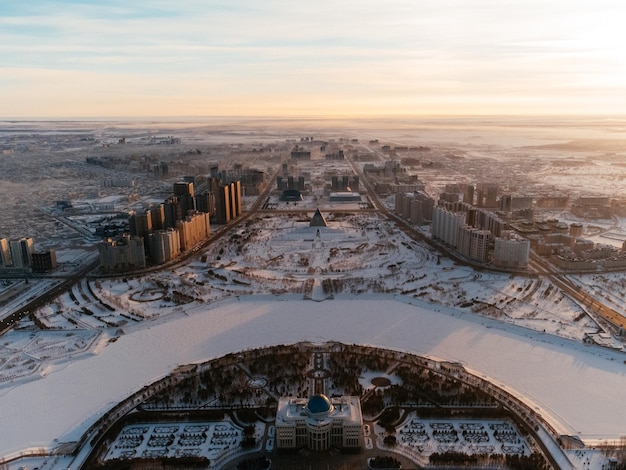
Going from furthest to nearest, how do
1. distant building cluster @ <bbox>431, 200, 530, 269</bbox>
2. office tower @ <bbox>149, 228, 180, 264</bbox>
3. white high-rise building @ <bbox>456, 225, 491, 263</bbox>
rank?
office tower @ <bbox>149, 228, 180, 264</bbox> < white high-rise building @ <bbox>456, 225, 491, 263</bbox> < distant building cluster @ <bbox>431, 200, 530, 269</bbox>

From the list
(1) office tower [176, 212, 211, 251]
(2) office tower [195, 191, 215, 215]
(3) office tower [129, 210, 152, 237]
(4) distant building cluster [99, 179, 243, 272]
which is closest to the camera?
(4) distant building cluster [99, 179, 243, 272]

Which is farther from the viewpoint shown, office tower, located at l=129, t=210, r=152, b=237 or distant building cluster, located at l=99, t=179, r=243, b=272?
office tower, located at l=129, t=210, r=152, b=237

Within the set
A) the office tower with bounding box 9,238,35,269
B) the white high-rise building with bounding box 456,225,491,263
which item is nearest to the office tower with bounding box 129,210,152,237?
the office tower with bounding box 9,238,35,269

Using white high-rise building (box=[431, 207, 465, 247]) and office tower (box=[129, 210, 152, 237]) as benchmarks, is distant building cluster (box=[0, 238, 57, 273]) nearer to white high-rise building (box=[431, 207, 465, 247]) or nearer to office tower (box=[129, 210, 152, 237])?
office tower (box=[129, 210, 152, 237])

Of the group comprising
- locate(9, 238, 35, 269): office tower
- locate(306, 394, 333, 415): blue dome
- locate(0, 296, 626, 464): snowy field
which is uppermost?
locate(9, 238, 35, 269): office tower

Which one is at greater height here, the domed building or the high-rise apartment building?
the high-rise apartment building

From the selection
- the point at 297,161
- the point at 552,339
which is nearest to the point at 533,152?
the point at 297,161

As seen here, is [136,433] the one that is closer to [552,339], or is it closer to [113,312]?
[113,312]
